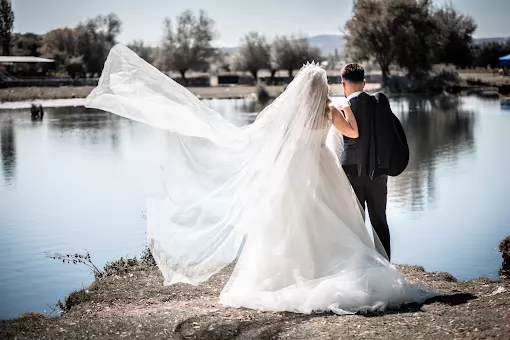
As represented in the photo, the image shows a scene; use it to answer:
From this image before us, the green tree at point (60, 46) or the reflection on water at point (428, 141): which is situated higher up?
the green tree at point (60, 46)

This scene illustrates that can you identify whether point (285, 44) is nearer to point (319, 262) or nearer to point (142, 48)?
point (142, 48)

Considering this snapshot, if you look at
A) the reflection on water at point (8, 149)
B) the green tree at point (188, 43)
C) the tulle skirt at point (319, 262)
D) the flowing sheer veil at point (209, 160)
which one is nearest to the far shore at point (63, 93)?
the reflection on water at point (8, 149)

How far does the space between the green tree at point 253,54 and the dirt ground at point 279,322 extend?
2420 inches

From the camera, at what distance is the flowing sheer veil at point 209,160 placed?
5.88 m

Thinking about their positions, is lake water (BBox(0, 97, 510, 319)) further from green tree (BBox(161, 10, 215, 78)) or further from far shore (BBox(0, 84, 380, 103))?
green tree (BBox(161, 10, 215, 78))

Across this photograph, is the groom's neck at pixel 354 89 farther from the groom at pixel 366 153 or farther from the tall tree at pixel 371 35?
the tall tree at pixel 371 35

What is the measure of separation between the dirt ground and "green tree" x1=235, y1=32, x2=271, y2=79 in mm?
61478

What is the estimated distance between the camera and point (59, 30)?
2687 inches

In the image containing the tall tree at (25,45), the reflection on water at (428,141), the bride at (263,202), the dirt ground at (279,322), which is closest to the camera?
the dirt ground at (279,322)

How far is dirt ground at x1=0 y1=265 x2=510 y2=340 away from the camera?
485cm

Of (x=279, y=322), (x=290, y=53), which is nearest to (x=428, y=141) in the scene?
(x=279, y=322)

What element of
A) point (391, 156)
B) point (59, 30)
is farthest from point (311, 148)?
point (59, 30)

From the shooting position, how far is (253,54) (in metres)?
68.2

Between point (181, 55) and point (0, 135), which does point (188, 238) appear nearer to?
point (0, 135)
